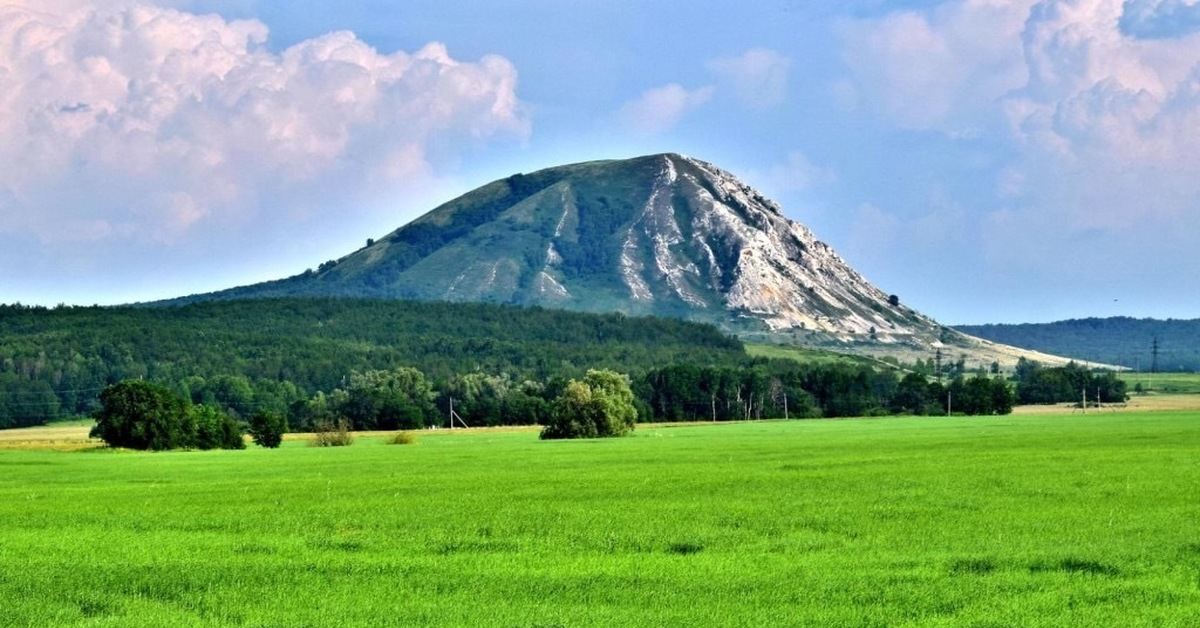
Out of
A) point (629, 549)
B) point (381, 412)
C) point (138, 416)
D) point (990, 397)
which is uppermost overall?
point (990, 397)

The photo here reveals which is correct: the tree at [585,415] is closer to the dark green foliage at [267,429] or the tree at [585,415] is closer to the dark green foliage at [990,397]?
the dark green foliage at [267,429]

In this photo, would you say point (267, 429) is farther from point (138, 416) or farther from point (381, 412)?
point (381, 412)

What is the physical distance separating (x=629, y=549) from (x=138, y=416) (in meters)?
92.7

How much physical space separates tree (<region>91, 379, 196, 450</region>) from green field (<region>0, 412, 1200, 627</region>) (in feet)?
186

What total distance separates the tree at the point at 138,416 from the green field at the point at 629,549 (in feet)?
186

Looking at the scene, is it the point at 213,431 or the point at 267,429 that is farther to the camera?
the point at 267,429

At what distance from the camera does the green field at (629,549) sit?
2347 cm

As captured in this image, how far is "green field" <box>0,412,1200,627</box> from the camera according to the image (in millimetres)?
23469

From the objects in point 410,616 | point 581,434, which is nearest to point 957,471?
point 410,616

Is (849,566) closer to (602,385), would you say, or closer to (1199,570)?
(1199,570)

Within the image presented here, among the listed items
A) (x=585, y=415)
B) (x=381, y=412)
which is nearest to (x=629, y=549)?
(x=585, y=415)

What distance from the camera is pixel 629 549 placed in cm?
3184

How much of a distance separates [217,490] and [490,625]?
35.6 meters

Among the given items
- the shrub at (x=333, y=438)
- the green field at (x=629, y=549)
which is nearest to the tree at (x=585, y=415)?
the shrub at (x=333, y=438)
